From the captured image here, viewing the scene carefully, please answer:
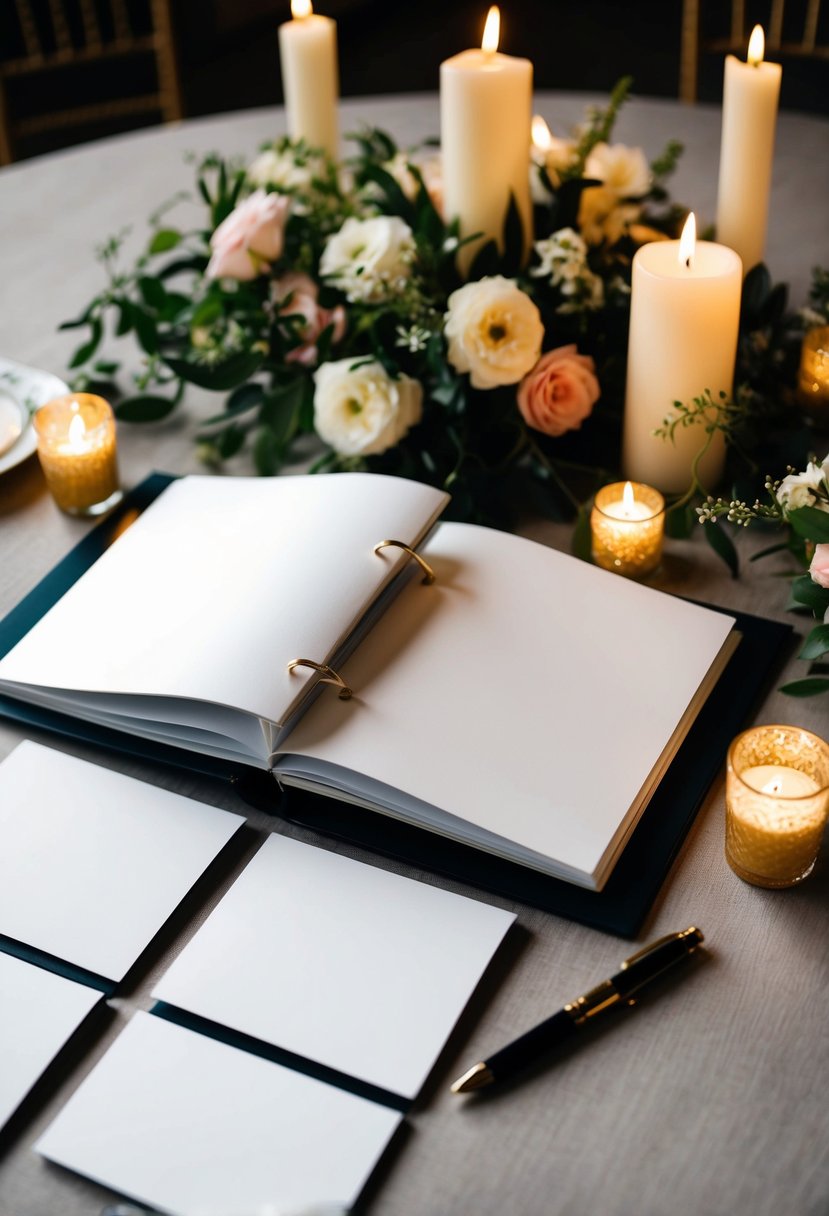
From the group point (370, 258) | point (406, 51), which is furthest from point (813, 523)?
point (406, 51)

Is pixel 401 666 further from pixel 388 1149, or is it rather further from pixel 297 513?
pixel 388 1149

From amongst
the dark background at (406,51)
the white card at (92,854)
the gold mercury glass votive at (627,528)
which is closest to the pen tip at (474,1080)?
the white card at (92,854)

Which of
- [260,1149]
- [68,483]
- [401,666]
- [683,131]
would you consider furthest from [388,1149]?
[683,131]

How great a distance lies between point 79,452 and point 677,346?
1.73ft

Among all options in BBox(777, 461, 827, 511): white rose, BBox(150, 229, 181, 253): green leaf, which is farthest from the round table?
BBox(150, 229, 181, 253): green leaf

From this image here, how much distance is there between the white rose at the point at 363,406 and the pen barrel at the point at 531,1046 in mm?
528

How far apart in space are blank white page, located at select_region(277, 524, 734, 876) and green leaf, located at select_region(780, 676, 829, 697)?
58mm

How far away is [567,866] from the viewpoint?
0.73m

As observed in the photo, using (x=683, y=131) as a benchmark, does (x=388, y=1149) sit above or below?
below

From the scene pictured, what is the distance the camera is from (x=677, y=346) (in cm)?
98

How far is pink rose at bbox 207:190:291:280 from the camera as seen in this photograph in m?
1.12

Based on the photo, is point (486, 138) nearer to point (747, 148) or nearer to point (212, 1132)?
point (747, 148)

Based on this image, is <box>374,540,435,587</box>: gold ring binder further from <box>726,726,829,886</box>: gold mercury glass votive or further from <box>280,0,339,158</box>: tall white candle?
<box>280,0,339,158</box>: tall white candle

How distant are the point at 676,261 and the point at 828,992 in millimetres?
587
